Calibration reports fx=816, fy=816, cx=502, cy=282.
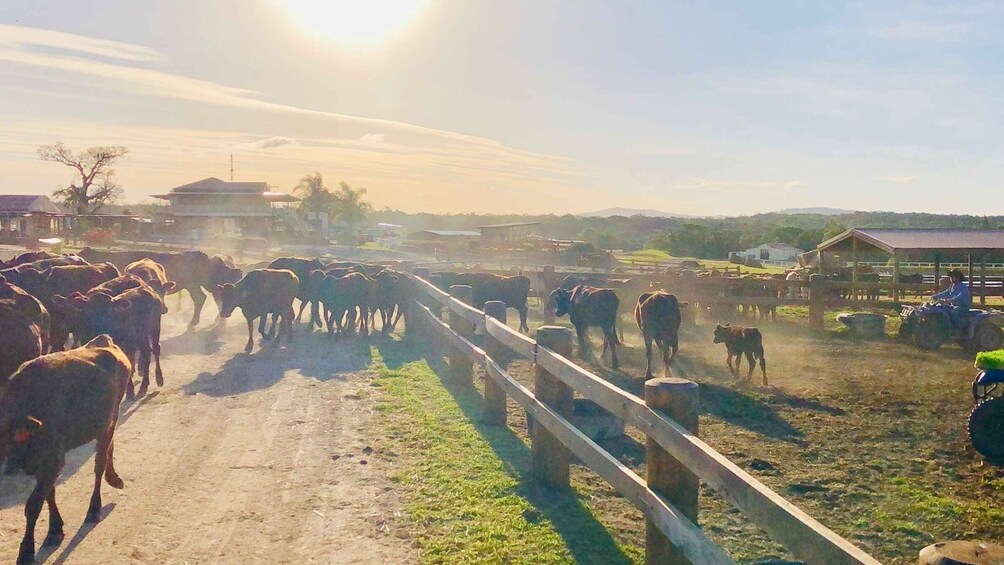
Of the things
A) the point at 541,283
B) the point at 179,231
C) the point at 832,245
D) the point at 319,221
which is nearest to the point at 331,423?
the point at 541,283

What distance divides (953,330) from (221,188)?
76.5m

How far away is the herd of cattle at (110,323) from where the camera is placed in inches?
234

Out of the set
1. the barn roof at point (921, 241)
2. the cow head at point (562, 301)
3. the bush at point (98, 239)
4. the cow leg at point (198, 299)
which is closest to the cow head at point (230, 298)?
the cow leg at point (198, 299)

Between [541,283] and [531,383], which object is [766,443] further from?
[541,283]

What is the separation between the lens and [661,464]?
4961 millimetres

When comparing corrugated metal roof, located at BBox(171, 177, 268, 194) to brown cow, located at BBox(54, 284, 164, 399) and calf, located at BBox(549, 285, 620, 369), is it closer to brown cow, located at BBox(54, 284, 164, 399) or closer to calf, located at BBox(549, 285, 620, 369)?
calf, located at BBox(549, 285, 620, 369)

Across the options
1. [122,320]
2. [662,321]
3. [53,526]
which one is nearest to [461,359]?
→ [122,320]

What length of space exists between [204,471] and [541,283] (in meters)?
20.1

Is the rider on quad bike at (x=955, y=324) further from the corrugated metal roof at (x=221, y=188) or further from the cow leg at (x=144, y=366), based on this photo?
the corrugated metal roof at (x=221, y=188)

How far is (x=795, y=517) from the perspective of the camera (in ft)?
11.4

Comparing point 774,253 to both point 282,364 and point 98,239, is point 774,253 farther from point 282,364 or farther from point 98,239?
point 282,364

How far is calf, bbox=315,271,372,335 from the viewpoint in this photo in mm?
18531

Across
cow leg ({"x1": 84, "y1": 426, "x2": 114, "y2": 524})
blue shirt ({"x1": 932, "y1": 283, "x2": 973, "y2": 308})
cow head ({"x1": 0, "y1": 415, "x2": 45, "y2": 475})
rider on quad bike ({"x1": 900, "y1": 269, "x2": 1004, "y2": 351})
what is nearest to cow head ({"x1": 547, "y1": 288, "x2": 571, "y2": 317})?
rider on quad bike ({"x1": 900, "y1": 269, "x2": 1004, "y2": 351})

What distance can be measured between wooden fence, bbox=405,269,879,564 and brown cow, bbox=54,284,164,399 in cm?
522
